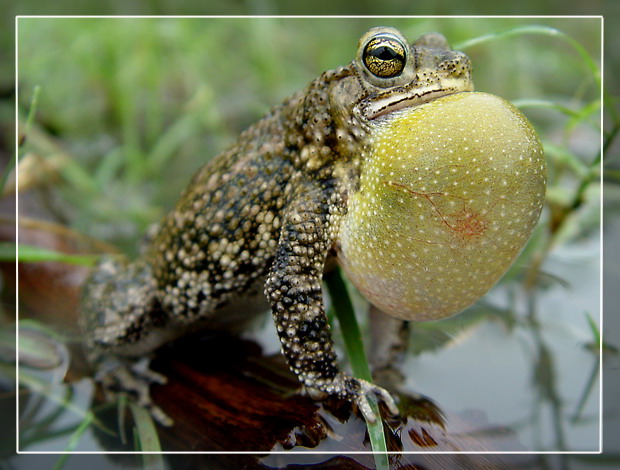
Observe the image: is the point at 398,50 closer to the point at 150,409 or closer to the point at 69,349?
the point at 150,409

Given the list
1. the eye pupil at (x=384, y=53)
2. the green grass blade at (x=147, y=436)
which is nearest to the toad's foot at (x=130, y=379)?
the green grass blade at (x=147, y=436)

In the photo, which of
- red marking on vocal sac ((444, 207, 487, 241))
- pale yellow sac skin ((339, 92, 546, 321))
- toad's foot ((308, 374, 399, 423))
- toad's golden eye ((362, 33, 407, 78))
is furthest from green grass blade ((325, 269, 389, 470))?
toad's golden eye ((362, 33, 407, 78))

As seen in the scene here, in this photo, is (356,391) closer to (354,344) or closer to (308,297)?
(354,344)

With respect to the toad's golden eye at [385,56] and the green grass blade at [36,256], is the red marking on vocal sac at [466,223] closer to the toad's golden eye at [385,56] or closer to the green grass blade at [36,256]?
the toad's golden eye at [385,56]

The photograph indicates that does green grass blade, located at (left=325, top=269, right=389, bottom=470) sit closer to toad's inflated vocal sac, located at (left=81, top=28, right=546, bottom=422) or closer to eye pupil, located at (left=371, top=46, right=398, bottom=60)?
toad's inflated vocal sac, located at (left=81, top=28, right=546, bottom=422)

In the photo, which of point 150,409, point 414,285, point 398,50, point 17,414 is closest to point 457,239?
point 414,285

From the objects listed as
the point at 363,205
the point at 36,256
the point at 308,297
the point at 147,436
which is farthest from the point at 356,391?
the point at 36,256
